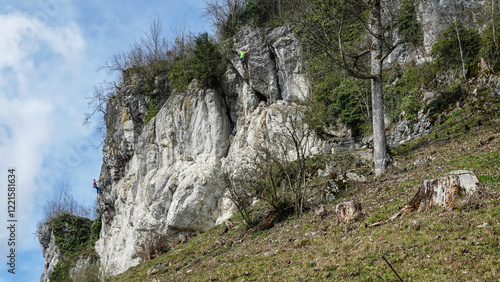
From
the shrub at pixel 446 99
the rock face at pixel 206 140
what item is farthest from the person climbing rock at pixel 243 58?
the shrub at pixel 446 99

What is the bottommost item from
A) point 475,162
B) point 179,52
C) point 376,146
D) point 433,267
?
point 433,267

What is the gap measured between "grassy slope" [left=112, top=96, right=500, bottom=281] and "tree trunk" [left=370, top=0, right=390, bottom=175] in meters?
0.63

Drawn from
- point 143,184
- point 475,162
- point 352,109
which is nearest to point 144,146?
point 143,184

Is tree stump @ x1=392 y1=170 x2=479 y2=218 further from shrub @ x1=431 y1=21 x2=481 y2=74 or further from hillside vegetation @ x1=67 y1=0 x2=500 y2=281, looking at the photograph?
shrub @ x1=431 y1=21 x2=481 y2=74

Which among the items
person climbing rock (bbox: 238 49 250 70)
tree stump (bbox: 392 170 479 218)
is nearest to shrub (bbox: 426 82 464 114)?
tree stump (bbox: 392 170 479 218)

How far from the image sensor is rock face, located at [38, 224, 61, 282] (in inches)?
1939

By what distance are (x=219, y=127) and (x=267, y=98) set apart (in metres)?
4.56

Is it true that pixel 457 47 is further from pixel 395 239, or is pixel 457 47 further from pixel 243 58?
pixel 395 239

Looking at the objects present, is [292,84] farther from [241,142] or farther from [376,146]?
[376,146]

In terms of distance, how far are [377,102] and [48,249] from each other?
52.9 meters

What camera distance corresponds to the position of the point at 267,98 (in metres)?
29.5

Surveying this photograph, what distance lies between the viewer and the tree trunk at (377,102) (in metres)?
14.4

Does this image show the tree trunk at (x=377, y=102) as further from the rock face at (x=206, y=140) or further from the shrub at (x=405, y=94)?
the rock face at (x=206, y=140)

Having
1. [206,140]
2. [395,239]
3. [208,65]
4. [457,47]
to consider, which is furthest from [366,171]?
[208,65]
